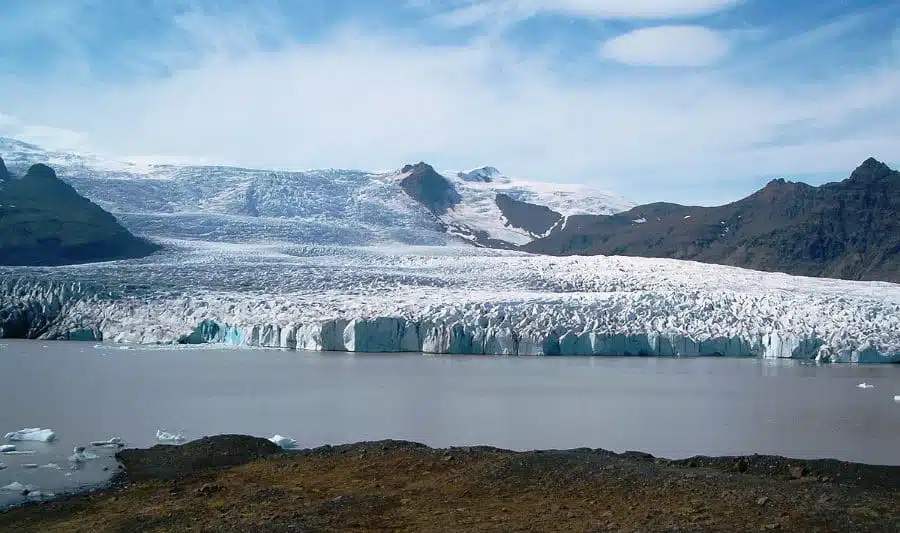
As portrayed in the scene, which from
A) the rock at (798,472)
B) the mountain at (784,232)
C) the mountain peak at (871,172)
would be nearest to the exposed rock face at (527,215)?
the mountain at (784,232)

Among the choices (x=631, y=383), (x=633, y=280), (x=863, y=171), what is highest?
(x=863, y=171)

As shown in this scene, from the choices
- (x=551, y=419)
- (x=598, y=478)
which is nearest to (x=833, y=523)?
(x=598, y=478)

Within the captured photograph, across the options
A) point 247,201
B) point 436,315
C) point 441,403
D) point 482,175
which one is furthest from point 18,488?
A: point 482,175

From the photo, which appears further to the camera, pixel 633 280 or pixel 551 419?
pixel 633 280

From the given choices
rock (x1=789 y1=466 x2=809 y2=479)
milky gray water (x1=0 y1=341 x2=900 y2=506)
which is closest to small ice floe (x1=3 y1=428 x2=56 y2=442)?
milky gray water (x1=0 y1=341 x2=900 y2=506)

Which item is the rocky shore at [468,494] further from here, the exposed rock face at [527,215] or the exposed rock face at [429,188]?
the exposed rock face at [527,215]

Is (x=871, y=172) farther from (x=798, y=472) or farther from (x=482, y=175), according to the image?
(x=798, y=472)

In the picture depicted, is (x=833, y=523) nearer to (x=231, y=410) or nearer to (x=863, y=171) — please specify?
(x=231, y=410)
